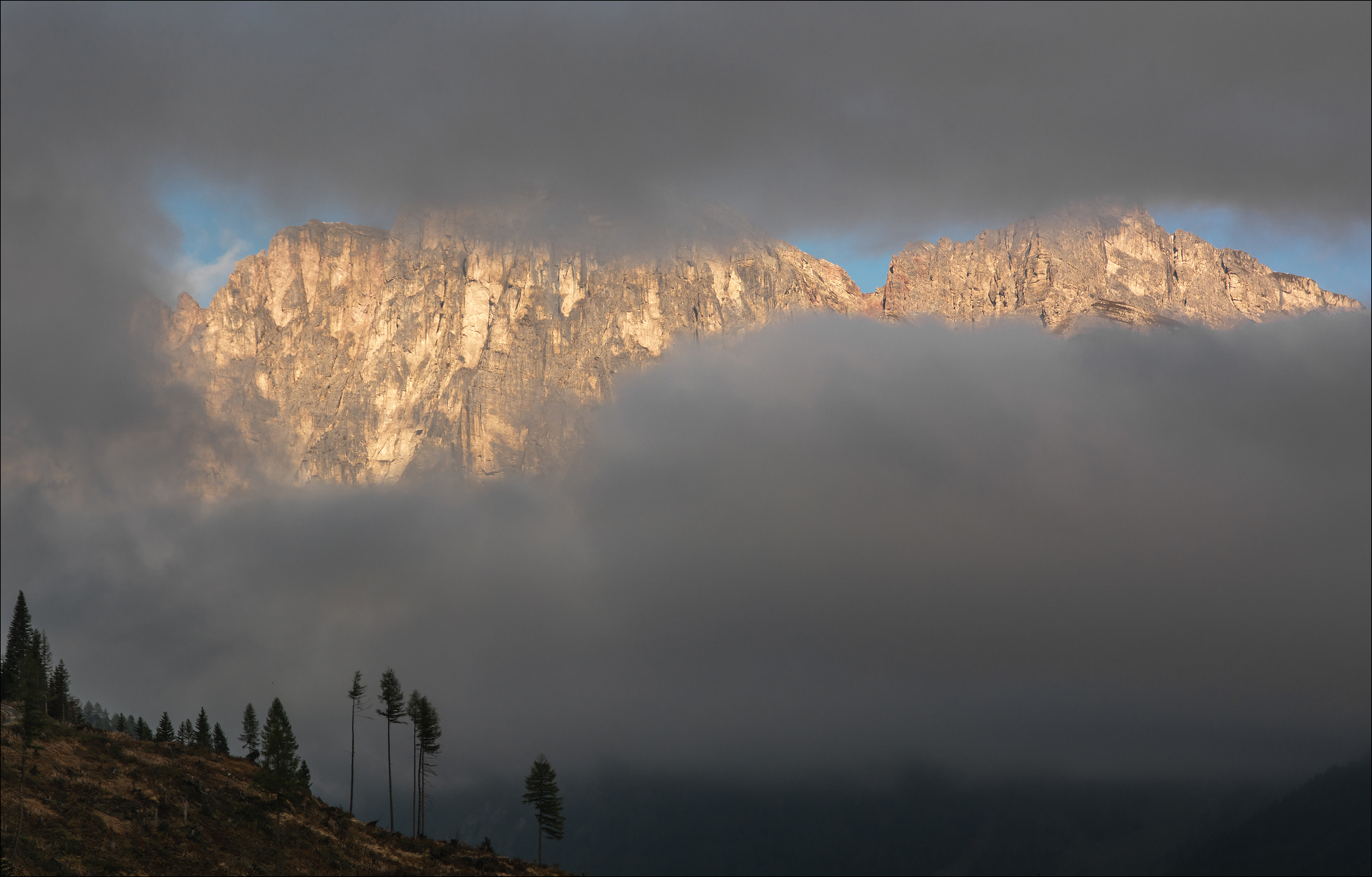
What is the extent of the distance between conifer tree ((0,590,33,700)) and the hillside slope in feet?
63.0

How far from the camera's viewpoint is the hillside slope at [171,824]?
7881 cm

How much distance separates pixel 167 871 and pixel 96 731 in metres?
34.9

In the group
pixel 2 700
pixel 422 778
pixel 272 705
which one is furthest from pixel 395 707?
pixel 2 700

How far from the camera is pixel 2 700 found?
388 ft

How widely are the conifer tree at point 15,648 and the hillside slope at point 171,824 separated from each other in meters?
19.2

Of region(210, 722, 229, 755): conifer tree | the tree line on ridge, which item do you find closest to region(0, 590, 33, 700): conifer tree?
the tree line on ridge

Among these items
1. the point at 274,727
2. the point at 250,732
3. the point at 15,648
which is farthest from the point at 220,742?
the point at 274,727

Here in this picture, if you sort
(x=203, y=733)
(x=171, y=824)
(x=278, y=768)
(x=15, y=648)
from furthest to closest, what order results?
(x=203, y=733) < (x=15, y=648) < (x=278, y=768) < (x=171, y=824)

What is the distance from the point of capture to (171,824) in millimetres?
87312

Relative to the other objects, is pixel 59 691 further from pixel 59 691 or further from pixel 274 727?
pixel 274 727

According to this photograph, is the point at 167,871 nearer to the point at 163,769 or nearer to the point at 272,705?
the point at 163,769

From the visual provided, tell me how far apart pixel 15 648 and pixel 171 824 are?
174 feet

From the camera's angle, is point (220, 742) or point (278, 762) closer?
point (278, 762)

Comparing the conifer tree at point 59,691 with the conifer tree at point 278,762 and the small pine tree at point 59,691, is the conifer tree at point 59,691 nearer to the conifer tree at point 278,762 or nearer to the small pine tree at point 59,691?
the small pine tree at point 59,691
